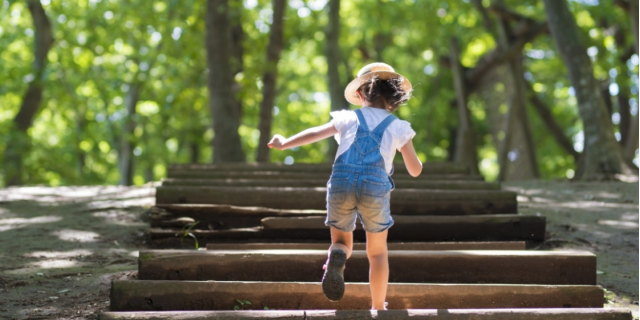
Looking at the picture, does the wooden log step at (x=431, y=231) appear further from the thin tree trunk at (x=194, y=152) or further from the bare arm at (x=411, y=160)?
the thin tree trunk at (x=194, y=152)

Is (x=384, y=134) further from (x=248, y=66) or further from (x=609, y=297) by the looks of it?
(x=248, y=66)

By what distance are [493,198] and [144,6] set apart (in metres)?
11.7

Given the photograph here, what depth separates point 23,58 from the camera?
80.2 feet

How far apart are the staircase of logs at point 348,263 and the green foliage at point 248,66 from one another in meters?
6.99

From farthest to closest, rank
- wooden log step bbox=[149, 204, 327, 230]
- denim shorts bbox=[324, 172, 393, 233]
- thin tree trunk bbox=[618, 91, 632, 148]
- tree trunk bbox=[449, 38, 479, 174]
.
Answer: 1. thin tree trunk bbox=[618, 91, 632, 148]
2. tree trunk bbox=[449, 38, 479, 174]
3. wooden log step bbox=[149, 204, 327, 230]
4. denim shorts bbox=[324, 172, 393, 233]

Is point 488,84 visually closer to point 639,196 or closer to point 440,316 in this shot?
point 639,196

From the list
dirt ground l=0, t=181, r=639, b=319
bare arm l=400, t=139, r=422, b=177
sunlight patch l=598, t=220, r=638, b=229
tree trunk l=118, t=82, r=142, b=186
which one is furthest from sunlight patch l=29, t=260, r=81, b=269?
tree trunk l=118, t=82, r=142, b=186

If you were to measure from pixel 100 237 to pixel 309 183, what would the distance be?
216 cm

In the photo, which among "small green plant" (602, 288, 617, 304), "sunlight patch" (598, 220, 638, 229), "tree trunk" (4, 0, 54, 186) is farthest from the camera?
"tree trunk" (4, 0, 54, 186)

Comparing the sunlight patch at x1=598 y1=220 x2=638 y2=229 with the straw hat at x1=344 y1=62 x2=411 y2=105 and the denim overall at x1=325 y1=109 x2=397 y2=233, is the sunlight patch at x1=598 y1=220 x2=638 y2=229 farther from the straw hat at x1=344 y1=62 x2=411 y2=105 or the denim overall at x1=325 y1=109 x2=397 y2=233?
the denim overall at x1=325 y1=109 x2=397 y2=233

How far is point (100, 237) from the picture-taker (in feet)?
19.7

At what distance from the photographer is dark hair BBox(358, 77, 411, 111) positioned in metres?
3.76

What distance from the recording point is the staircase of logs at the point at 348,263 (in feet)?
12.3

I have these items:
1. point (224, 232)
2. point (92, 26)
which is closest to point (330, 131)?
point (224, 232)
